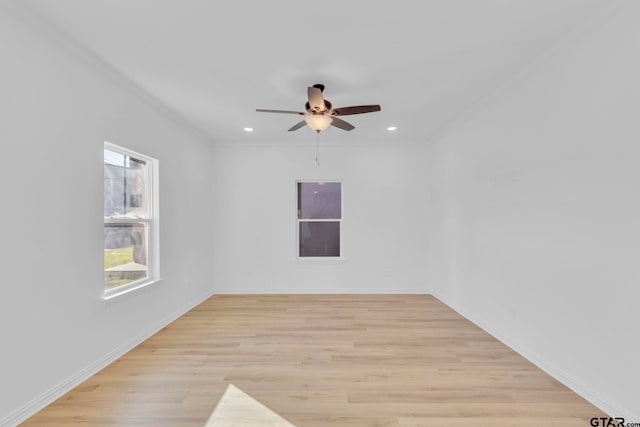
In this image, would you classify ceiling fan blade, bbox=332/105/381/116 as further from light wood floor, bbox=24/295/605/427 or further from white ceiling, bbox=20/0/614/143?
light wood floor, bbox=24/295/605/427

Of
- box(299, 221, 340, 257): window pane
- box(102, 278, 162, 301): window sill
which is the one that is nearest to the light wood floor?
box(102, 278, 162, 301): window sill

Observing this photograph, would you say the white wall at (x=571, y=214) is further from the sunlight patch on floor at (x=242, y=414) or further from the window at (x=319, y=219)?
the window at (x=319, y=219)

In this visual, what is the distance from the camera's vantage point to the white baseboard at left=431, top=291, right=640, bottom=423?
187 cm

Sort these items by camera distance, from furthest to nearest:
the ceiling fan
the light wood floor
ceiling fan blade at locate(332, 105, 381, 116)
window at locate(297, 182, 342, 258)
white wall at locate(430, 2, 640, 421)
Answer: window at locate(297, 182, 342, 258)
ceiling fan blade at locate(332, 105, 381, 116)
the ceiling fan
the light wood floor
white wall at locate(430, 2, 640, 421)

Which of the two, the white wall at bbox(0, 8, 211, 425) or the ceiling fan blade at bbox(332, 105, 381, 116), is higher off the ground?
the ceiling fan blade at bbox(332, 105, 381, 116)

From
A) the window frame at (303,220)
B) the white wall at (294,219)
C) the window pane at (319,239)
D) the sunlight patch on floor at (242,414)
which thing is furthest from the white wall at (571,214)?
the window pane at (319,239)

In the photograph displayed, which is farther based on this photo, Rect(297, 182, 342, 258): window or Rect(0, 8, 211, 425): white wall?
Rect(297, 182, 342, 258): window

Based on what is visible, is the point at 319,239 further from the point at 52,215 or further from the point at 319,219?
the point at 52,215

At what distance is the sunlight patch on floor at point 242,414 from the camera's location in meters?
1.87

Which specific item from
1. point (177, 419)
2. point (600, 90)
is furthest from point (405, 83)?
point (177, 419)

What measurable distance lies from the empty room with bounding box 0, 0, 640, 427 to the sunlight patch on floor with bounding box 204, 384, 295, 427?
1cm

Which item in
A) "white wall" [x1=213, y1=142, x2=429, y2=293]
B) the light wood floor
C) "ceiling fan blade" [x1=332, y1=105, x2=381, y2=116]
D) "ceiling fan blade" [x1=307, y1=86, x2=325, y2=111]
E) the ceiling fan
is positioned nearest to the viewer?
the light wood floor

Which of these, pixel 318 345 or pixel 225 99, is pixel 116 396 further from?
pixel 225 99

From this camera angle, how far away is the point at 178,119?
384 centimetres
